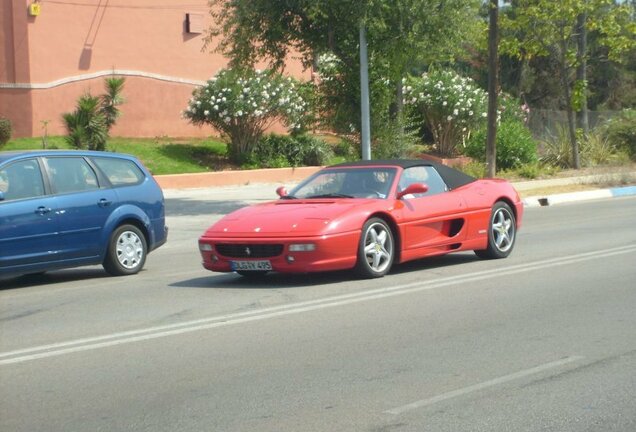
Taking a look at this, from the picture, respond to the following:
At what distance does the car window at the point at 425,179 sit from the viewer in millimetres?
11836

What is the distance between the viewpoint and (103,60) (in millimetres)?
30797

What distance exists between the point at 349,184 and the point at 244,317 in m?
3.17

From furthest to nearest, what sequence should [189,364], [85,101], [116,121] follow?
1. [116,121]
2. [85,101]
3. [189,364]

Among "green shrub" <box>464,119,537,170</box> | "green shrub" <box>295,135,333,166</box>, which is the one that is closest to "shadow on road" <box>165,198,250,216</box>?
"green shrub" <box>295,135,333,166</box>

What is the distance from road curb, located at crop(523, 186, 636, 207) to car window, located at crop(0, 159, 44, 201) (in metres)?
14.2

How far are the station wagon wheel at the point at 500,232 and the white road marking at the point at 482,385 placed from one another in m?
5.32

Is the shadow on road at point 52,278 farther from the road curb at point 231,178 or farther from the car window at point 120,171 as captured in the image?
the road curb at point 231,178

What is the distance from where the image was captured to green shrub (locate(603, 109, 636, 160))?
35.2m

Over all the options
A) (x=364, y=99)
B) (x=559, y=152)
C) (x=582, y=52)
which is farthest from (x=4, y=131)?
(x=582, y=52)

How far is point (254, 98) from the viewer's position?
2967cm

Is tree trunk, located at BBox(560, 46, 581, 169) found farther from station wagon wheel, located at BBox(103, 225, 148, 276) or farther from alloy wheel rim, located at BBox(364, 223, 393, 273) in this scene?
alloy wheel rim, located at BBox(364, 223, 393, 273)

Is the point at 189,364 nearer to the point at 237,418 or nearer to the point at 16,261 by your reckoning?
the point at 237,418

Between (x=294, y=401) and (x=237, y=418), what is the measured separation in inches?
19.0

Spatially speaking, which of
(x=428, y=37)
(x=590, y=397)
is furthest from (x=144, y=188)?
(x=428, y=37)
